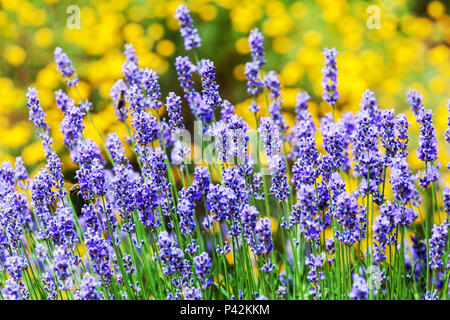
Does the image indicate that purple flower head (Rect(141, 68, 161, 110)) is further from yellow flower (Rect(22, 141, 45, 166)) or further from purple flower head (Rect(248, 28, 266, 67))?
yellow flower (Rect(22, 141, 45, 166))

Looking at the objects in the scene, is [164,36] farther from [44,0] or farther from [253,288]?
[253,288]

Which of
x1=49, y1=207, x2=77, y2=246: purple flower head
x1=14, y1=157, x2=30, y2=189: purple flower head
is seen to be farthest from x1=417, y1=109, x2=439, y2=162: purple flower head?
x1=14, y1=157, x2=30, y2=189: purple flower head

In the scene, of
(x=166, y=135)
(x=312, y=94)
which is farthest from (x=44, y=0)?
(x=166, y=135)

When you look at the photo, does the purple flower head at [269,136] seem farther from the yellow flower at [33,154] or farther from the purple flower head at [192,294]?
the yellow flower at [33,154]

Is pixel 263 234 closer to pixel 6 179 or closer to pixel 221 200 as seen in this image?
pixel 221 200

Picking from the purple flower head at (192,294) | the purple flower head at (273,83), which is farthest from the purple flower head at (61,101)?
the purple flower head at (192,294)

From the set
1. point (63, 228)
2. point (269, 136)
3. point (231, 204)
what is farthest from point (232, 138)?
point (63, 228)
